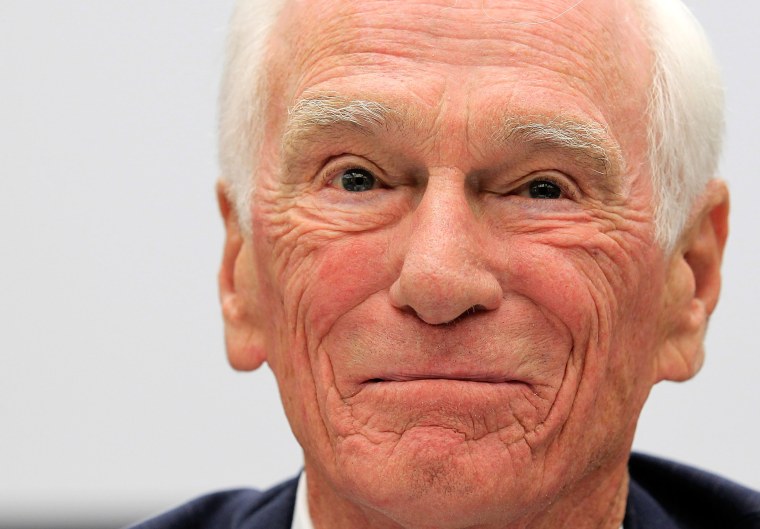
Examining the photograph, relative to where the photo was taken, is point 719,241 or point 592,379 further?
point 719,241

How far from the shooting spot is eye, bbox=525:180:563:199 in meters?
3.09

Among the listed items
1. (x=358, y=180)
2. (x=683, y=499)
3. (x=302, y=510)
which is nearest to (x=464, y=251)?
(x=358, y=180)

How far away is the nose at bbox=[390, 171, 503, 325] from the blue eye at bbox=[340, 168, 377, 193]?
20cm

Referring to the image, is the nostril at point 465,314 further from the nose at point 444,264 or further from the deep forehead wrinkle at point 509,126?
the deep forehead wrinkle at point 509,126

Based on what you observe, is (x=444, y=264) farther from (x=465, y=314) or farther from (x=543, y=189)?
(x=543, y=189)

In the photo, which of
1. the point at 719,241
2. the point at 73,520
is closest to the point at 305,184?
the point at 719,241

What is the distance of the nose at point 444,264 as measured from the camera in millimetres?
2857

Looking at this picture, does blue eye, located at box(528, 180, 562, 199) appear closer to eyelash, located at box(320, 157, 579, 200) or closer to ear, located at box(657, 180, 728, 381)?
eyelash, located at box(320, 157, 579, 200)

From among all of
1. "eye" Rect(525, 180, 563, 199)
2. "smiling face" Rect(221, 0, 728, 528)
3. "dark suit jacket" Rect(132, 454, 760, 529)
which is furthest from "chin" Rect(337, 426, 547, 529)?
"dark suit jacket" Rect(132, 454, 760, 529)

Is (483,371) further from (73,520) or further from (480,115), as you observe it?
(73,520)

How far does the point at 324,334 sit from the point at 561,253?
546mm

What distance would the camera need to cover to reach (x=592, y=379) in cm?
309

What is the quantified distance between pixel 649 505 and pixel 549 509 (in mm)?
513

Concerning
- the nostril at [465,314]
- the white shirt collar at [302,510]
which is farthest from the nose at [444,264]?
the white shirt collar at [302,510]
